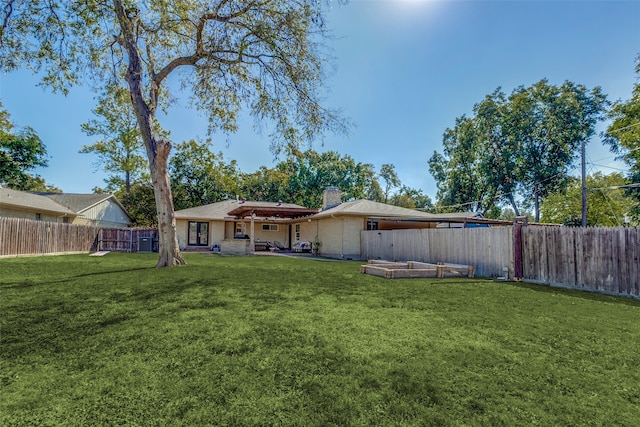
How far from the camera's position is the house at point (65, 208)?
1884cm

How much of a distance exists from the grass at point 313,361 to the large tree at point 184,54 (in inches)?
261

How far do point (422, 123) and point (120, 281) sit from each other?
19.0 meters

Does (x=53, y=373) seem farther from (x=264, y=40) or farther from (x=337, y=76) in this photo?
(x=337, y=76)

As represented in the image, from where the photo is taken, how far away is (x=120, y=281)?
25.9ft

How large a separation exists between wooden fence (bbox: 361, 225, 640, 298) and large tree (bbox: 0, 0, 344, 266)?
621 cm

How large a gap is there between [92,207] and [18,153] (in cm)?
1048

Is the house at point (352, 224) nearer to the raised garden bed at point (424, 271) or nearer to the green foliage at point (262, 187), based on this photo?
the raised garden bed at point (424, 271)

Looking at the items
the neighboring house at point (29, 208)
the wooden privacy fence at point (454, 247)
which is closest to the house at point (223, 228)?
the neighboring house at point (29, 208)

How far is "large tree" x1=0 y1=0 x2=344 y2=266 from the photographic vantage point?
9328 millimetres

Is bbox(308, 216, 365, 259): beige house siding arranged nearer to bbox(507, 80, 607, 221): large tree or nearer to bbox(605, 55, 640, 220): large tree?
bbox(605, 55, 640, 220): large tree

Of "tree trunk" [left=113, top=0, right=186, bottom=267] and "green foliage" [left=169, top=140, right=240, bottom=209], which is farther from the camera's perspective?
"green foliage" [left=169, top=140, right=240, bottom=209]

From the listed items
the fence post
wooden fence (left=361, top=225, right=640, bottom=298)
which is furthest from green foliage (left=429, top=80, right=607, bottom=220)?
the fence post

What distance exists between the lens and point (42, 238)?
15.5 m

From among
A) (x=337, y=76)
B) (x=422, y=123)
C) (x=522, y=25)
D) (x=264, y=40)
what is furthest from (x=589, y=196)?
(x=264, y=40)
